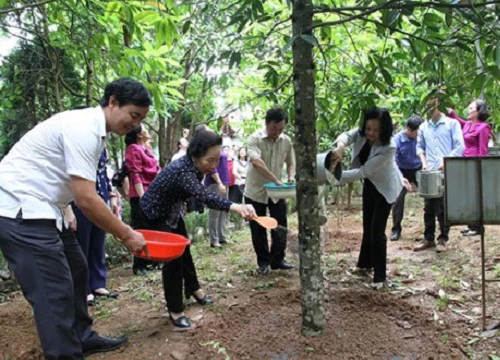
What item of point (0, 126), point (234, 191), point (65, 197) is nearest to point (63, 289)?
point (65, 197)

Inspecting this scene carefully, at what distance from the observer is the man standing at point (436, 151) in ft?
18.1

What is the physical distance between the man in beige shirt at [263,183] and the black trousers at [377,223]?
2.85ft

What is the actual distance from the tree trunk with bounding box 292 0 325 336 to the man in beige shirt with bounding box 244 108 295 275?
5.64 feet

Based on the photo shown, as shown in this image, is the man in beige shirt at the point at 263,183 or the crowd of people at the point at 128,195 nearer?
the crowd of people at the point at 128,195

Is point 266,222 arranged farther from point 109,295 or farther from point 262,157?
point 109,295

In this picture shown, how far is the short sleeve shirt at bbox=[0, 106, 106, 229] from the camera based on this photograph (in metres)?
2.09

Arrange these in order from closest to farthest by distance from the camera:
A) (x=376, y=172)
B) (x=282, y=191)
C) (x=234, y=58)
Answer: (x=234, y=58) → (x=376, y=172) → (x=282, y=191)

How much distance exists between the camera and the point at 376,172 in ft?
12.8

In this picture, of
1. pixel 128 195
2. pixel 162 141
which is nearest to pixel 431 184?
pixel 128 195

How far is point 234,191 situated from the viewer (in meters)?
8.10

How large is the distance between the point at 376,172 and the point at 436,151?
2374mm

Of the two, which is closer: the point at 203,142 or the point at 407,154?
the point at 203,142

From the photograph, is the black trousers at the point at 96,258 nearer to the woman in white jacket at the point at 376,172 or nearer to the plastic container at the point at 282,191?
the plastic container at the point at 282,191

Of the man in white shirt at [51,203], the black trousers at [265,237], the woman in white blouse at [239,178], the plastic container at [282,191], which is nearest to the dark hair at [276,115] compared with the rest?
the plastic container at [282,191]
